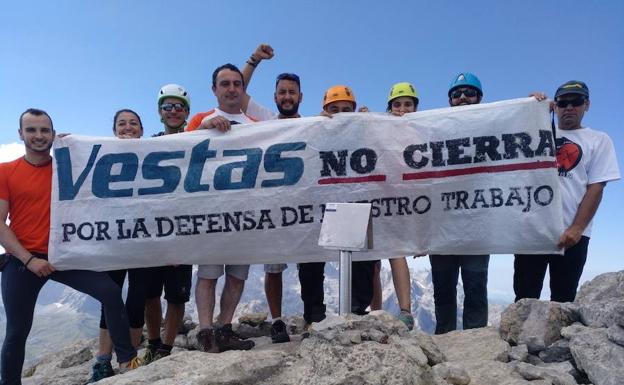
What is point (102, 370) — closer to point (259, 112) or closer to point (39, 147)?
point (39, 147)

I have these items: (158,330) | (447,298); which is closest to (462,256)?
(447,298)

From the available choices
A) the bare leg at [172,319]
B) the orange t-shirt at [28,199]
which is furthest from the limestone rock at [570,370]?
the orange t-shirt at [28,199]

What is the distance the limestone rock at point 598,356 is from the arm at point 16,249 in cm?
764

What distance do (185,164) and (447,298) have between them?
17.4ft

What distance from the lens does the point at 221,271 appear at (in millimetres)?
7551

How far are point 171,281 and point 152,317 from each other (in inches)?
37.9

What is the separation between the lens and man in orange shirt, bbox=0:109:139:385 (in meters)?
6.68

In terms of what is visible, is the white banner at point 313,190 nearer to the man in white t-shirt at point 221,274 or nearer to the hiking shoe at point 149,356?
the man in white t-shirt at point 221,274

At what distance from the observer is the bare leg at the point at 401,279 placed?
8.16m

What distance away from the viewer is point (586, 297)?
7812 millimetres

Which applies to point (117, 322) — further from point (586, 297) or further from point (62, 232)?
point (586, 297)

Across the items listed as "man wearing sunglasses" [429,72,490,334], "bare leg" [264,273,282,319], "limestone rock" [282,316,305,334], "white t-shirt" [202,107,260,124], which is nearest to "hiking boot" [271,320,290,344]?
"bare leg" [264,273,282,319]

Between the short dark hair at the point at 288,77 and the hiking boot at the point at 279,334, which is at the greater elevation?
the short dark hair at the point at 288,77

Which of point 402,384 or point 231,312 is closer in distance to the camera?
point 402,384
